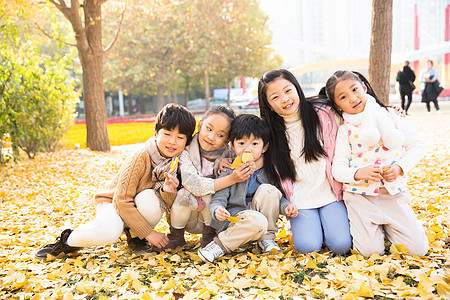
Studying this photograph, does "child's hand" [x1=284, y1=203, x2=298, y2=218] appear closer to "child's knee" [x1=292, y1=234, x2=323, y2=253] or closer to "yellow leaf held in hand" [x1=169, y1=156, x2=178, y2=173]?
"child's knee" [x1=292, y1=234, x2=323, y2=253]

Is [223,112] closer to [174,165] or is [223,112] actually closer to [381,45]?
[174,165]

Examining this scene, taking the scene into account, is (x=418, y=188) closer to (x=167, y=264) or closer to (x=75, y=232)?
(x=167, y=264)

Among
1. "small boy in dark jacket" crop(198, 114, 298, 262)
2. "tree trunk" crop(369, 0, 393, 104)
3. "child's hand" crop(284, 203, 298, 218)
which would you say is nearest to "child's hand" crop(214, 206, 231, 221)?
"small boy in dark jacket" crop(198, 114, 298, 262)

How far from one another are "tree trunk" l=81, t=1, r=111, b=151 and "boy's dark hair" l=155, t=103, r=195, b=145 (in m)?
6.10

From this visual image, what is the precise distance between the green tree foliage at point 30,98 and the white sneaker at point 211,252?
15.7 feet

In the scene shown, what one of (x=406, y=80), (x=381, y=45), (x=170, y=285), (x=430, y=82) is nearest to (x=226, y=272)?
(x=170, y=285)

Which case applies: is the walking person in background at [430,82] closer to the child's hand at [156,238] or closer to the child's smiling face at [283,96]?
the child's smiling face at [283,96]

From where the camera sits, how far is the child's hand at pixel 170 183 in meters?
2.73

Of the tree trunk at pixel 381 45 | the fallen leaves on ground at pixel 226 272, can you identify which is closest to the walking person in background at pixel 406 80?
the tree trunk at pixel 381 45

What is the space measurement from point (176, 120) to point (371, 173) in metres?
1.32

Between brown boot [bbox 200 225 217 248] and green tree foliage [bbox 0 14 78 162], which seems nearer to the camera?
brown boot [bbox 200 225 217 248]

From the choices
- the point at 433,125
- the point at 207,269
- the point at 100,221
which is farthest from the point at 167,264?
the point at 433,125

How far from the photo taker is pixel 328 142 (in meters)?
2.99

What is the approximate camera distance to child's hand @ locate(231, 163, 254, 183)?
2729 mm
